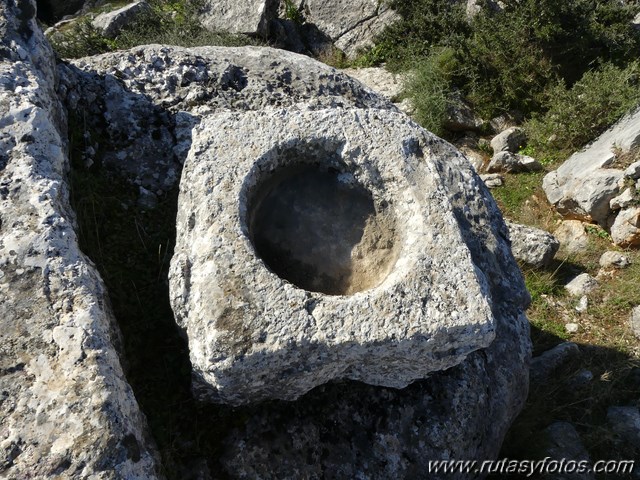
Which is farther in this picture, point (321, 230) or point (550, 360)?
point (550, 360)

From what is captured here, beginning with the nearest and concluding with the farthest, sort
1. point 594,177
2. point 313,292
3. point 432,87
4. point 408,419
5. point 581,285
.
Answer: point 313,292
point 408,419
point 581,285
point 594,177
point 432,87

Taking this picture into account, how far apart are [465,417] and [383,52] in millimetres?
8203

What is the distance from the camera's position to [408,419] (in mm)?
3004

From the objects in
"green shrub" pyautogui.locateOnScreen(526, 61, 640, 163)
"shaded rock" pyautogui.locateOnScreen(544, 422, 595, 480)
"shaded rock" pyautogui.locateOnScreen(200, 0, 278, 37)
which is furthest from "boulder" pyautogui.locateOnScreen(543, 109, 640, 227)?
"shaded rock" pyautogui.locateOnScreen(200, 0, 278, 37)

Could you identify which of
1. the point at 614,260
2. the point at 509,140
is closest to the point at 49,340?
the point at 614,260

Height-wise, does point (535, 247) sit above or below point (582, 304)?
above

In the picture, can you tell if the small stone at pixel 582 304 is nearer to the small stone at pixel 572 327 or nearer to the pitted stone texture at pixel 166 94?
the small stone at pixel 572 327

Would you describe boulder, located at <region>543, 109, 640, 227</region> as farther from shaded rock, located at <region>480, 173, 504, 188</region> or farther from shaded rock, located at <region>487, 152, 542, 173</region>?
shaded rock, located at <region>480, 173, 504, 188</region>

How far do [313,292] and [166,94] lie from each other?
7.20 feet

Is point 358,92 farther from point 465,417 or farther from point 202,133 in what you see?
point 465,417

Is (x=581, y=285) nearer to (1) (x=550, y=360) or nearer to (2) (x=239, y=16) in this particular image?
(1) (x=550, y=360)

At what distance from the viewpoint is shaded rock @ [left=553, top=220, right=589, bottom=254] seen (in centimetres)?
607

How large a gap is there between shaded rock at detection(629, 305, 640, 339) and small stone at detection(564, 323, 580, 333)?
1.69ft

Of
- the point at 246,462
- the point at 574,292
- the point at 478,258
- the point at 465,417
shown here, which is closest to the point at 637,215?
the point at 574,292
